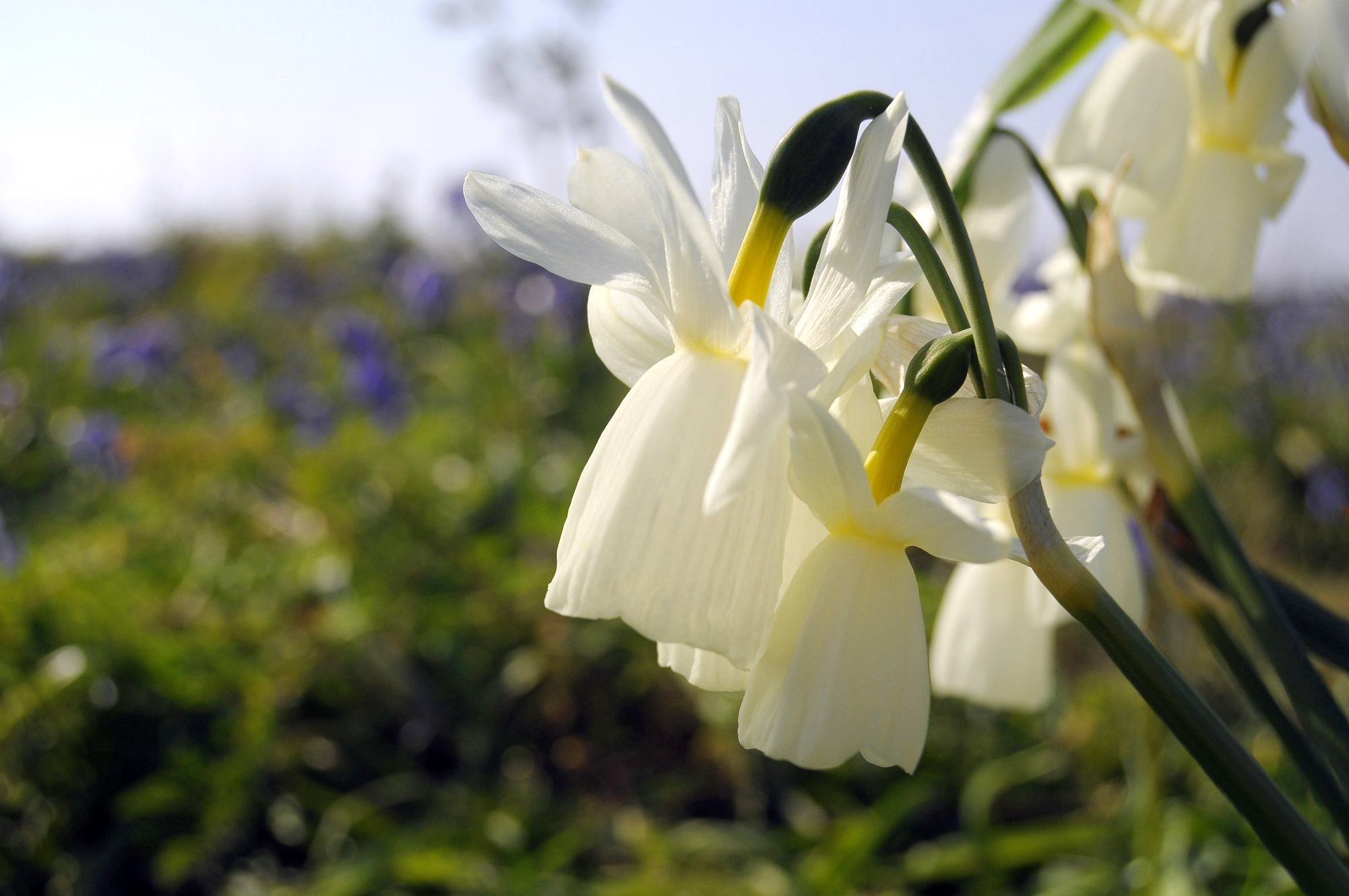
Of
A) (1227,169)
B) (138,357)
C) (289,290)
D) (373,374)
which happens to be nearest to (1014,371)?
(1227,169)

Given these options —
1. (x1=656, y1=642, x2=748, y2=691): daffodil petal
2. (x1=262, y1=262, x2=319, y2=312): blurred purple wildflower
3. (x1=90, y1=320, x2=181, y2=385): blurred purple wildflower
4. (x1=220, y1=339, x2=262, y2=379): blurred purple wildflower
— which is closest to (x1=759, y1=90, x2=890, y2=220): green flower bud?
(x1=656, y1=642, x2=748, y2=691): daffodil petal

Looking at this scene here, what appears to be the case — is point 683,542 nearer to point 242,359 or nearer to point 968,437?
point 968,437

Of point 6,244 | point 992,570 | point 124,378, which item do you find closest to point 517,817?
point 992,570

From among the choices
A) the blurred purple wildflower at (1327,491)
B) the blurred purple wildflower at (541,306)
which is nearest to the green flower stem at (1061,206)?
the blurred purple wildflower at (541,306)

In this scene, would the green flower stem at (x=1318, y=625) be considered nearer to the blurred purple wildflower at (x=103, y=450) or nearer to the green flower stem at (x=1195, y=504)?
the green flower stem at (x=1195, y=504)

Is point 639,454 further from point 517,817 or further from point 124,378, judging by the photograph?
point 124,378

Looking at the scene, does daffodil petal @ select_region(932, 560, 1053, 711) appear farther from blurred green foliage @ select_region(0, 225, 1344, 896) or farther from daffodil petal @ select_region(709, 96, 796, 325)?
blurred green foliage @ select_region(0, 225, 1344, 896)

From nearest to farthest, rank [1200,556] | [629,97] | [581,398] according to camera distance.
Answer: [629,97] < [1200,556] < [581,398]
